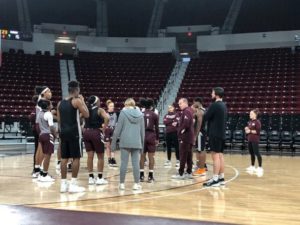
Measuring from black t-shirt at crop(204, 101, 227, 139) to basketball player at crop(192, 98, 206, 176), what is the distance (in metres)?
1.29

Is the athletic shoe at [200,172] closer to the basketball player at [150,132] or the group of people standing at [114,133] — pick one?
the group of people standing at [114,133]

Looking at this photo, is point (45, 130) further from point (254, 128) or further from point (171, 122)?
point (254, 128)

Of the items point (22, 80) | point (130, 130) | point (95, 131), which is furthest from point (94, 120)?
point (22, 80)

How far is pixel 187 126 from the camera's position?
28.5ft

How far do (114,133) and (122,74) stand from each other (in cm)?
1780

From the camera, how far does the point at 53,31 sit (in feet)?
93.0

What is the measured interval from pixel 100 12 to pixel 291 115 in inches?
634

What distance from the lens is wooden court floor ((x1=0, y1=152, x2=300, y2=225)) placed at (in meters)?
5.61

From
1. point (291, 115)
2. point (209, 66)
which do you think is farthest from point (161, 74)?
point (291, 115)

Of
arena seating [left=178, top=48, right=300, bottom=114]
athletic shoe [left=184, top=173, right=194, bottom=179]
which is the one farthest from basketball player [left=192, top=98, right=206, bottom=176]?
arena seating [left=178, top=48, right=300, bottom=114]

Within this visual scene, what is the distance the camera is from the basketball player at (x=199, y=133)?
9438 millimetres

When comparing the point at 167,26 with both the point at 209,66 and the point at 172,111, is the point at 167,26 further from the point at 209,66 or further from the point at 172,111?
the point at 172,111

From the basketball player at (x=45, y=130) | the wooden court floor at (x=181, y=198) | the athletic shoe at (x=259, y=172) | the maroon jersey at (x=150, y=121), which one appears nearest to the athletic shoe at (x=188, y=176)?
the wooden court floor at (x=181, y=198)

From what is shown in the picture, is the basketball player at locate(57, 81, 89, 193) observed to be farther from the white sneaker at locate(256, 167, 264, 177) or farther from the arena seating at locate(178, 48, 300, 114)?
the arena seating at locate(178, 48, 300, 114)
